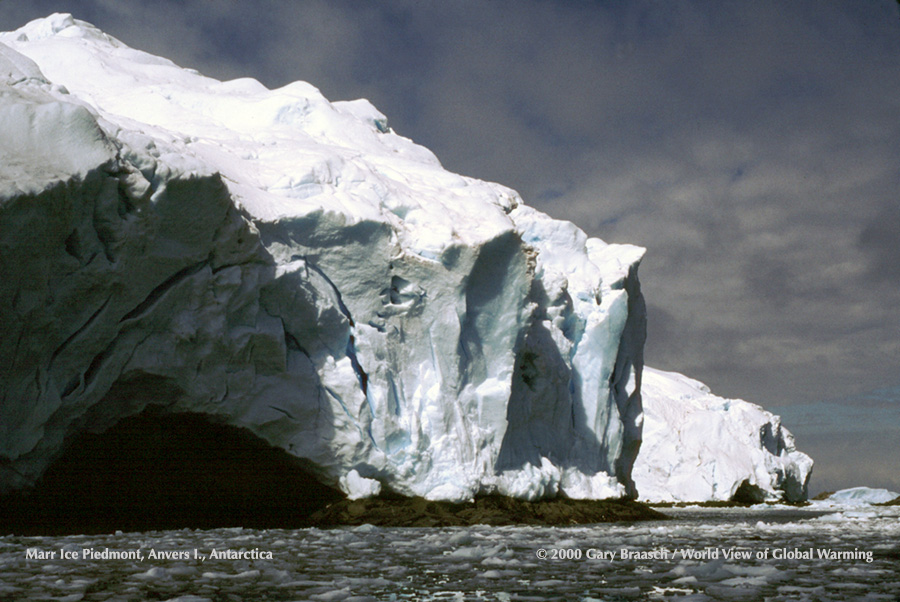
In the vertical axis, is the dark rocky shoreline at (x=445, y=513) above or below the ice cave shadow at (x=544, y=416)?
below

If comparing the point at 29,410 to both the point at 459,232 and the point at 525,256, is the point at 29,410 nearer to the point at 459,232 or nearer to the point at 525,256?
the point at 459,232

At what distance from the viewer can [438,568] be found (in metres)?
6.32

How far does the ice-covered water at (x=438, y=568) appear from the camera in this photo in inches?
192

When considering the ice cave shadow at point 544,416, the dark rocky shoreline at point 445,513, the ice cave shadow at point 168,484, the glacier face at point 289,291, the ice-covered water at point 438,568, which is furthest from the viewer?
Answer: the ice cave shadow at point 544,416

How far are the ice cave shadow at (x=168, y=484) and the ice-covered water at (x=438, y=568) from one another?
1854 mm

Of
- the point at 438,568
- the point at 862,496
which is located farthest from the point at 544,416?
the point at 862,496

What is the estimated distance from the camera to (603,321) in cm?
1739

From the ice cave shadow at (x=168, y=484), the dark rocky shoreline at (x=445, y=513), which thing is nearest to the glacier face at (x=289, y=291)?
the dark rocky shoreline at (x=445, y=513)

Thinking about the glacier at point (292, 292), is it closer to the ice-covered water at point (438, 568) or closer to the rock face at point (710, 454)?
the ice-covered water at point (438, 568)

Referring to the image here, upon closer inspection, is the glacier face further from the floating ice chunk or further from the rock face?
the floating ice chunk

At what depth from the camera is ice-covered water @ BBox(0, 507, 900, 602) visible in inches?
192

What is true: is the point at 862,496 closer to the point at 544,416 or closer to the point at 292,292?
the point at 544,416

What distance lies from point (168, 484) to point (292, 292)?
11.6ft

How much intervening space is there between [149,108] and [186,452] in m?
7.29
